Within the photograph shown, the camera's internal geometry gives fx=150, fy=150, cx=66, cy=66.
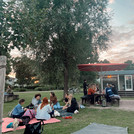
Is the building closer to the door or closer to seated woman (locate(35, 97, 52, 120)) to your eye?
the door

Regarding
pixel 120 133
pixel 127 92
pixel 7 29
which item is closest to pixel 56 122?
pixel 120 133

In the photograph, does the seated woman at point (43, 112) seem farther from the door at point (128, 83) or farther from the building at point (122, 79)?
the door at point (128, 83)

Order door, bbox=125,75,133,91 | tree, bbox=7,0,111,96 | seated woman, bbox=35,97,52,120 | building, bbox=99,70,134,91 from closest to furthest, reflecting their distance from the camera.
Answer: seated woman, bbox=35,97,52,120
tree, bbox=7,0,111,96
door, bbox=125,75,133,91
building, bbox=99,70,134,91

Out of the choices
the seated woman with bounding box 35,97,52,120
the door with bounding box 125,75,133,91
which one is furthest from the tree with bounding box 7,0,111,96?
the door with bounding box 125,75,133,91

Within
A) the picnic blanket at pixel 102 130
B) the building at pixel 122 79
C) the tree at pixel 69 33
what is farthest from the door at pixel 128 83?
the picnic blanket at pixel 102 130

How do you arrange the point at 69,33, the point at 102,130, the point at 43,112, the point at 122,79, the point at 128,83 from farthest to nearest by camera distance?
the point at 122,79 → the point at 128,83 → the point at 69,33 → the point at 43,112 → the point at 102,130

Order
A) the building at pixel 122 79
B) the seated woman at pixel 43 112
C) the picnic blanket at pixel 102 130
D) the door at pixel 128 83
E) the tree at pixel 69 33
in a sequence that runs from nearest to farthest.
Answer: the picnic blanket at pixel 102 130
the seated woman at pixel 43 112
the tree at pixel 69 33
the door at pixel 128 83
the building at pixel 122 79

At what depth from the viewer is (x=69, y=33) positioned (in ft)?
39.9

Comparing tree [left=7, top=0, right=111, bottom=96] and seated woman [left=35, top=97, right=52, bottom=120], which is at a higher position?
tree [left=7, top=0, right=111, bottom=96]

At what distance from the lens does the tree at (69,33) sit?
1198 cm

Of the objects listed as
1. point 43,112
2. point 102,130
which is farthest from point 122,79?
point 102,130

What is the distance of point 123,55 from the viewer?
24.5 m

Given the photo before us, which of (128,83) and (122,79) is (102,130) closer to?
(128,83)

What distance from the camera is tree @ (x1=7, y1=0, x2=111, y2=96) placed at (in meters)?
12.0
